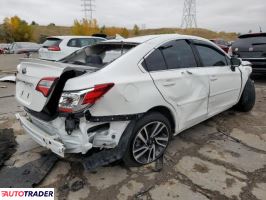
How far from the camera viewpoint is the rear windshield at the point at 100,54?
3.21 metres

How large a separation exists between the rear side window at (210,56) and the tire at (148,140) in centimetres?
124

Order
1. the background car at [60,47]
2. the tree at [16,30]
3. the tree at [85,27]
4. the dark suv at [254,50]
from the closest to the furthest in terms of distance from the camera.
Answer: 1. the dark suv at [254,50]
2. the background car at [60,47]
3. the tree at [16,30]
4. the tree at [85,27]

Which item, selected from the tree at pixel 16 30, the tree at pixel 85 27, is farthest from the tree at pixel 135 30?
the tree at pixel 16 30

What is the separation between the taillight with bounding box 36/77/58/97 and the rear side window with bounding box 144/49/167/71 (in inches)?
41.8

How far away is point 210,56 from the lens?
414cm

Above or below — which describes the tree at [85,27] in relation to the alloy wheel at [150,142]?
above

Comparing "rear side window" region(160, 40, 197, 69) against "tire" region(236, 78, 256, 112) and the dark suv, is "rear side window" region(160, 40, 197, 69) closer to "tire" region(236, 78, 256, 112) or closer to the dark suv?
"tire" region(236, 78, 256, 112)

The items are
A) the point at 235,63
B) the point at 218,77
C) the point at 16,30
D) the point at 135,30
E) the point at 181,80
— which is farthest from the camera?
the point at 135,30

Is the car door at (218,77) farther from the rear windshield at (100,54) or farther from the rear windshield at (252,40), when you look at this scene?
the rear windshield at (252,40)

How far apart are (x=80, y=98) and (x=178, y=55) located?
1.61 meters

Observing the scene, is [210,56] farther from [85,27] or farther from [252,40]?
[85,27]

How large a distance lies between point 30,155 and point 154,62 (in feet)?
6.84

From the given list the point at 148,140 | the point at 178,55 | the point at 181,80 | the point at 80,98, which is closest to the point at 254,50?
the point at 178,55

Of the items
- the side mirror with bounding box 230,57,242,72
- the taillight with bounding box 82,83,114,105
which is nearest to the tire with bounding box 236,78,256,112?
the side mirror with bounding box 230,57,242,72
